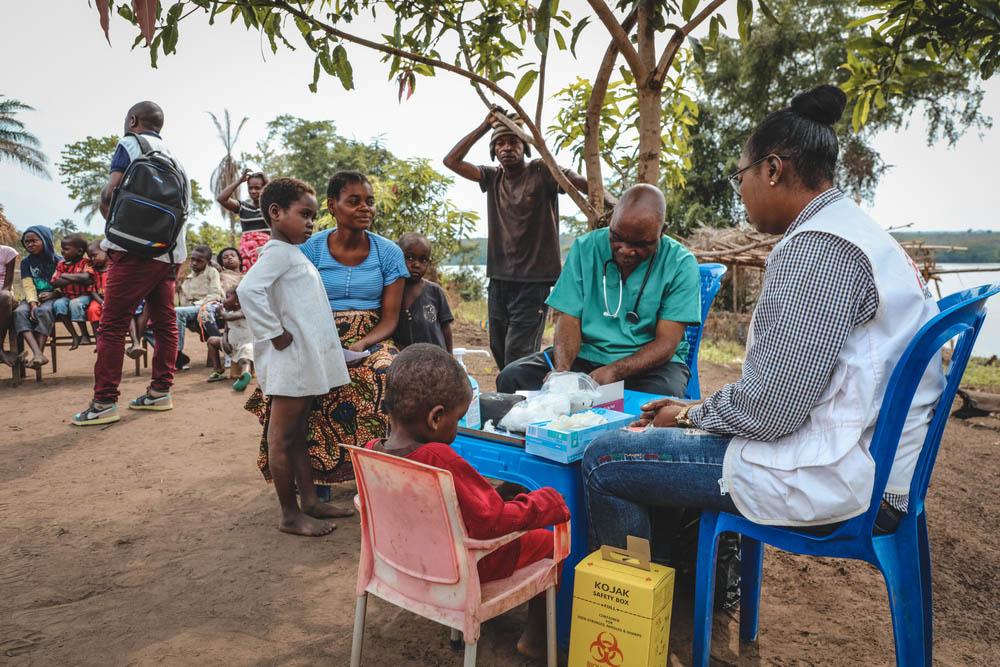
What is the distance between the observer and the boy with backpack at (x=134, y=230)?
15.2 feet

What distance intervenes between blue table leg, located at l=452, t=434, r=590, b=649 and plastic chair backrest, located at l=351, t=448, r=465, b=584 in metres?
0.51

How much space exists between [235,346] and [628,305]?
5.15 meters

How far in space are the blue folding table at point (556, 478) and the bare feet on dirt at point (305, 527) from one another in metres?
1.25

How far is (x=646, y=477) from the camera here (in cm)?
185

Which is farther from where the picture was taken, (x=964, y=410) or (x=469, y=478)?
(x=964, y=410)

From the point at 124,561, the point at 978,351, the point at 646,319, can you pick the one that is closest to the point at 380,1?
the point at 646,319

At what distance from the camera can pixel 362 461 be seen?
1723 mm

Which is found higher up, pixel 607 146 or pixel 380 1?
pixel 380 1

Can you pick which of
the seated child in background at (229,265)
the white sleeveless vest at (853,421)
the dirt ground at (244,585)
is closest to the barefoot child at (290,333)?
the dirt ground at (244,585)

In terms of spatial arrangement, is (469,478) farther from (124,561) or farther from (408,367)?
(124,561)

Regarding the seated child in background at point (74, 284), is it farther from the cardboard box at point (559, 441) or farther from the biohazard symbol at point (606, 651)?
the biohazard symbol at point (606, 651)

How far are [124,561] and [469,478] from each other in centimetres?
205

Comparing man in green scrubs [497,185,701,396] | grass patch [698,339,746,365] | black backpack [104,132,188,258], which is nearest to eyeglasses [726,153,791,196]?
man in green scrubs [497,185,701,396]

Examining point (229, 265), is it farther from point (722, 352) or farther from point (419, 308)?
point (722, 352)
